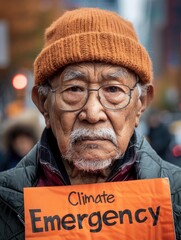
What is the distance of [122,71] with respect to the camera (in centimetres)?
302

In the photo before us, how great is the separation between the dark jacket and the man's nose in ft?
1.01

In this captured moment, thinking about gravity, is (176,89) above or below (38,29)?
below

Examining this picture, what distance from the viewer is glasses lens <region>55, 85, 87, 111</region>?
2994mm

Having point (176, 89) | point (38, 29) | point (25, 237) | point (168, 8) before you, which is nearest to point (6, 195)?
point (25, 237)

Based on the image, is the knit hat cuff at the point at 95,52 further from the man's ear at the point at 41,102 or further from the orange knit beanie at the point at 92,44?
the man's ear at the point at 41,102

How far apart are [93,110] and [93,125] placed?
0.08 m

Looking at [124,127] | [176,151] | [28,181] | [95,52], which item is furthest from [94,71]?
Result: [176,151]

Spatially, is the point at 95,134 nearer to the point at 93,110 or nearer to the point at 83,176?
the point at 93,110

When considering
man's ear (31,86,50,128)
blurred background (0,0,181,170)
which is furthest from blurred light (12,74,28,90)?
man's ear (31,86,50,128)

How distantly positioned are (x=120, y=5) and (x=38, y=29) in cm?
3349

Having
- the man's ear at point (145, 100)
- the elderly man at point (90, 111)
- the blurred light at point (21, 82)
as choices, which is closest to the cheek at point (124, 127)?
the elderly man at point (90, 111)

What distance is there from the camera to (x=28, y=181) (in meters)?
3.11

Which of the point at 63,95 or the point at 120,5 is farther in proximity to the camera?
the point at 120,5

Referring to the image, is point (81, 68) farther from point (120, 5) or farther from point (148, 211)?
point (120, 5)
